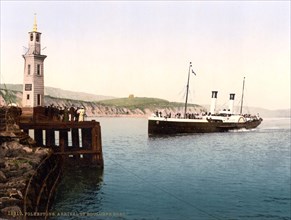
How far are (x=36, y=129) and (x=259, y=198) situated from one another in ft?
50.6

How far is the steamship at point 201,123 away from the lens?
6781 cm

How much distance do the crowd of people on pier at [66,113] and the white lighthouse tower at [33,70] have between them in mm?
2657

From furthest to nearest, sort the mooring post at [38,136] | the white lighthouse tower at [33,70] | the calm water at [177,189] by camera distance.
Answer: the white lighthouse tower at [33,70]
the mooring post at [38,136]
the calm water at [177,189]

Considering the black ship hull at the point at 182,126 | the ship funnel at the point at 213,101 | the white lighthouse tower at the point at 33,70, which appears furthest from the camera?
the ship funnel at the point at 213,101

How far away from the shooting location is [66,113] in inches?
1014

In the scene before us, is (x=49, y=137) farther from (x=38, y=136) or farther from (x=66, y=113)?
(x=66, y=113)

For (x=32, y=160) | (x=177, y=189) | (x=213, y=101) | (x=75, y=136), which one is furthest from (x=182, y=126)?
(x=32, y=160)

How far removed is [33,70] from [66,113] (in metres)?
9.60

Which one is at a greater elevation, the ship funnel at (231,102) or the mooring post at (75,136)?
the ship funnel at (231,102)

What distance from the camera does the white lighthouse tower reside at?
3319 centimetres

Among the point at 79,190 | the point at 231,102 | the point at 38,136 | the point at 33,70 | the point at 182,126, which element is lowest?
the point at 182,126

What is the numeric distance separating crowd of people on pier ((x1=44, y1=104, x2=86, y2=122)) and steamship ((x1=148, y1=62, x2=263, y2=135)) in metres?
37.7

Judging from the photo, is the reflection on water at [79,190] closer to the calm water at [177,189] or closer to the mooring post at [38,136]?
the calm water at [177,189]

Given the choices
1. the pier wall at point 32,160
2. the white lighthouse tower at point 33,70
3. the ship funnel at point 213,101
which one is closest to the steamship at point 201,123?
the ship funnel at point 213,101
